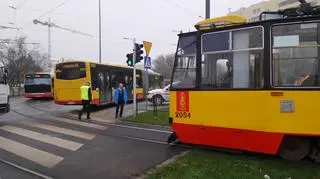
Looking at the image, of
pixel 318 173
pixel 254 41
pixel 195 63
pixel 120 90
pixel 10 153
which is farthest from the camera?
pixel 120 90

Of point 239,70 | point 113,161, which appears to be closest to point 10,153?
point 113,161

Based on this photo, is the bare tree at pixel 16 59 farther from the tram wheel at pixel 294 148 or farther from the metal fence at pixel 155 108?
the tram wheel at pixel 294 148

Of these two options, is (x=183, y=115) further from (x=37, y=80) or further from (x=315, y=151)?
(x=37, y=80)

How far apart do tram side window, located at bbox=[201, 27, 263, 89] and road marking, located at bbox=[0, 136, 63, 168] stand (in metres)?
3.83

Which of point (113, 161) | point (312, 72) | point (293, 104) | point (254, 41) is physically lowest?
point (113, 161)

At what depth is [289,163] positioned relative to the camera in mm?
10055

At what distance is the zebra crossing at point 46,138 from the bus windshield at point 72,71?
830cm

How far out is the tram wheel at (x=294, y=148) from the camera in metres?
10.2

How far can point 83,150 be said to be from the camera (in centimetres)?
1292

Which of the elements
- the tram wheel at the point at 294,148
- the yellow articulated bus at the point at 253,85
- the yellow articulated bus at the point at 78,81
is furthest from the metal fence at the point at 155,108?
the tram wheel at the point at 294,148

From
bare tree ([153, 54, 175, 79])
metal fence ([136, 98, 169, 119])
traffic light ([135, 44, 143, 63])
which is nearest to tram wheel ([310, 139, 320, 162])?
metal fence ([136, 98, 169, 119])

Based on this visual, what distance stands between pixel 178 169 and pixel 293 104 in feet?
8.59

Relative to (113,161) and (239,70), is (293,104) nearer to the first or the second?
(239,70)

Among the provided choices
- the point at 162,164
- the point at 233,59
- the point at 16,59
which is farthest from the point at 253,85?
the point at 16,59
